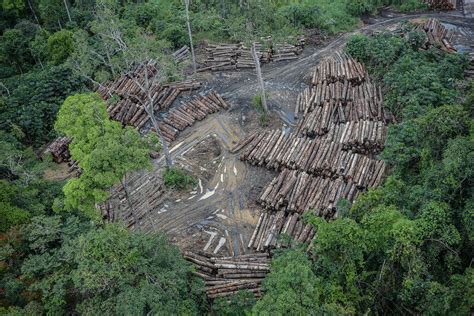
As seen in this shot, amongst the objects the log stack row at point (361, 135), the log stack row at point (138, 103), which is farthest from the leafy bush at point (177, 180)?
the log stack row at point (361, 135)

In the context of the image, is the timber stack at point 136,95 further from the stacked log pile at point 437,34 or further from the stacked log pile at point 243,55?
the stacked log pile at point 437,34

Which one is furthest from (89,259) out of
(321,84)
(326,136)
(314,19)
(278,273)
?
(314,19)

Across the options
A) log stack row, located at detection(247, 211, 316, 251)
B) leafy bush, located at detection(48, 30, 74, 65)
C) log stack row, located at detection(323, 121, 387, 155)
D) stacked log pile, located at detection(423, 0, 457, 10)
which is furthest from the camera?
stacked log pile, located at detection(423, 0, 457, 10)

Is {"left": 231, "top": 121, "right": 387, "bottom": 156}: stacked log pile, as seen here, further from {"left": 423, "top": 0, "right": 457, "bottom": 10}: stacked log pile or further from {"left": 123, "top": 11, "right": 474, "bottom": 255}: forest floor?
{"left": 423, "top": 0, "right": 457, "bottom": 10}: stacked log pile

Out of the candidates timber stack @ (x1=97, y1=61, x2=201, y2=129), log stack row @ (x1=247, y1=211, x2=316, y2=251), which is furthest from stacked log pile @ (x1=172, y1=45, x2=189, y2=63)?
log stack row @ (x1=247, y1=211, x2=316, y2=251)

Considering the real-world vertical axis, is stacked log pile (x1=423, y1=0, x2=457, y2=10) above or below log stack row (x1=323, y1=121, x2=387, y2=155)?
above

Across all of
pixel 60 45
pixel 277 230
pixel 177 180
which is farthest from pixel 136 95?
pixel 277 230

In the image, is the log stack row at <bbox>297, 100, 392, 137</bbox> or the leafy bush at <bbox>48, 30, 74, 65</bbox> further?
the leafy bush at <bbox>48, 30, 74, 65</bbox>
